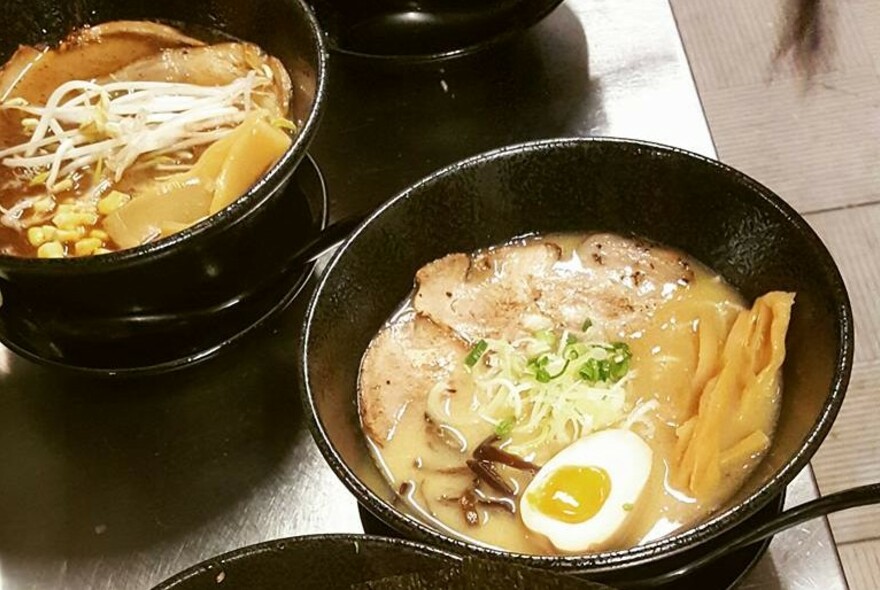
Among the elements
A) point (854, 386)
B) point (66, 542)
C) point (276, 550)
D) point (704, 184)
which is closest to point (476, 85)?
point (704, 184)

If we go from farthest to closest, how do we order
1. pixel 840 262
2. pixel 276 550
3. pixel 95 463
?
pixel 840 262, pixel 95 463, pixel 276 550

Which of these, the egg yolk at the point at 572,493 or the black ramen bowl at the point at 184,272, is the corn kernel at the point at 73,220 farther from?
the egg yolk at the point at 572,493

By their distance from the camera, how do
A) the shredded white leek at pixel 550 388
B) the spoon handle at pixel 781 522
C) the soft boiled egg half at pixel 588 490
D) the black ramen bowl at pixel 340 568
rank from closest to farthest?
the black ramen bowl at pixel 340 568, the spoon handle at pixel 781 522, the soft boiled egg half at pixel 588 490, the shredded white leek at pixel 550 388

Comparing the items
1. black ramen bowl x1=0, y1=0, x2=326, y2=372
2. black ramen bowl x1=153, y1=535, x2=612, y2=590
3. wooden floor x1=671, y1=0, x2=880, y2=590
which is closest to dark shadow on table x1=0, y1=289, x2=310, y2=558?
black ramen bowl x1=0, y1=0, x2=326, y2=372

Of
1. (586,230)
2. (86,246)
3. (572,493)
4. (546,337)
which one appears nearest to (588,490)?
(572,493)

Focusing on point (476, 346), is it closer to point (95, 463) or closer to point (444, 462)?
point (444, 462)

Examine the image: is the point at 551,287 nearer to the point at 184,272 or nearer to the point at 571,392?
the point at 571,392

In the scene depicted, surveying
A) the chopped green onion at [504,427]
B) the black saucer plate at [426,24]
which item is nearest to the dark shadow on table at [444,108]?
the black saucer plate at [426,24]

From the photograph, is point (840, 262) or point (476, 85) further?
point (476, 85)
